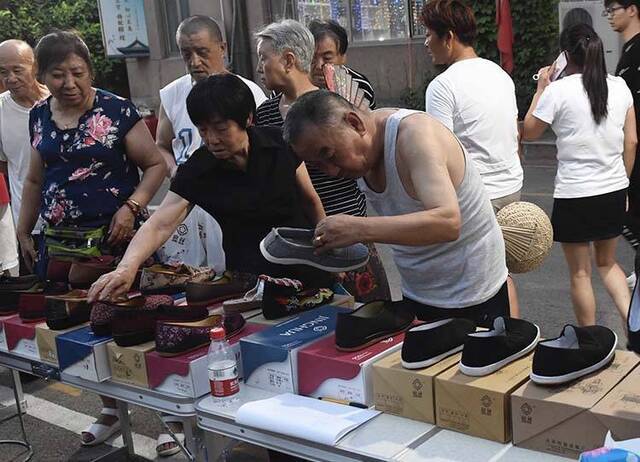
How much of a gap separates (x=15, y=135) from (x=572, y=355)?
297 cm

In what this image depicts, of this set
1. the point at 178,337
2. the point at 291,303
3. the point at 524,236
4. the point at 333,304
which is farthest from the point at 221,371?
the point at 524,236

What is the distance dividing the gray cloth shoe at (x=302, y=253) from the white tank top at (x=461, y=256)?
140mm

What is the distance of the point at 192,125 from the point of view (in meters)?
3.33

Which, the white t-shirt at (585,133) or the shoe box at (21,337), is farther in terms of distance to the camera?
the white t-shirt at (585,133)

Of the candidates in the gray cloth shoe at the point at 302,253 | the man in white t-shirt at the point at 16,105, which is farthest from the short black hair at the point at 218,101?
the man in white t-shirt at the point at 16,105

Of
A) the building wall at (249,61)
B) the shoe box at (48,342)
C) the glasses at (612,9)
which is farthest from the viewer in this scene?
the building wall at (249,61)

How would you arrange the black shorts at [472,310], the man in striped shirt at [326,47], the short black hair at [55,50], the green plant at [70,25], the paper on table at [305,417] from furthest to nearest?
1. the green plant at [70,25]
2. the man in striped shirt at [326,47]
3. the short black hair at [55,50]
4. the black shorts at [472,310]
5. the paper on table at [305,417]

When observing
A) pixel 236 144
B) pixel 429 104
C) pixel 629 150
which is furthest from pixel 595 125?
pixel 236 144

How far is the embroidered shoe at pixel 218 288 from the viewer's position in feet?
8.38

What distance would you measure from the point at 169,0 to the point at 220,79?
542 inches

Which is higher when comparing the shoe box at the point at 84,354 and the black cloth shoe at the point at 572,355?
the black cloth shoe at the point at 572,355

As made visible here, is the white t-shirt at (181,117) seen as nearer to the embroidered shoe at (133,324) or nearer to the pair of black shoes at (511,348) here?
the embroidered shoe at (133,324)

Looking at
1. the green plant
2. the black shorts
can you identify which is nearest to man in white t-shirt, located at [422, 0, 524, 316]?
the black shorts

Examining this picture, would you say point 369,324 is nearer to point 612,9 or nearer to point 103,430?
point 103,430
